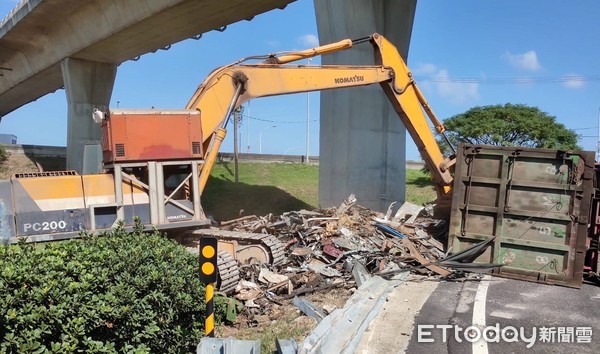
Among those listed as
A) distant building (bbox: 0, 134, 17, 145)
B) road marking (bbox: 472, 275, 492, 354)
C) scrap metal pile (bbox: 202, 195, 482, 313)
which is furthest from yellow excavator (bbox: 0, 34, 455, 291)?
distant building (bbox: 0, 134, 17, 145)

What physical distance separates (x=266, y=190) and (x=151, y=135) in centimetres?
1685

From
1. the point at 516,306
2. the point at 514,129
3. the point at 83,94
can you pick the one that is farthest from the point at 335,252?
the point at 514,129

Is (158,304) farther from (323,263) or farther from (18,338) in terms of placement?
(323,263)

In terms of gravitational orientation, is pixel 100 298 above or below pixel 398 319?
above

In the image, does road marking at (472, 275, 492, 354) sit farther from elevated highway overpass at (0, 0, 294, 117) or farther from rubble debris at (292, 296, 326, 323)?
elevated highway overpass at (0, 0, 294, 117)

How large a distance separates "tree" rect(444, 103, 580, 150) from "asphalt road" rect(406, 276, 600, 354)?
27.9m

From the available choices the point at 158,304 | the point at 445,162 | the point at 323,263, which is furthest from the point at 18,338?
the point at 445,162

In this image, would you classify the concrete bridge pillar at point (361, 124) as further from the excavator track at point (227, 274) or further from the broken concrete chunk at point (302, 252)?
the excavator track at point (227, 274)

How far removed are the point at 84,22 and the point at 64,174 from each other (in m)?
18.5

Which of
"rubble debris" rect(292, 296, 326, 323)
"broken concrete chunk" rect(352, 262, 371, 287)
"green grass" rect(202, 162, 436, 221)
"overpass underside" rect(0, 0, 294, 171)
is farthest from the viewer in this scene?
"green grass" rect(202, 162, 436, 221)

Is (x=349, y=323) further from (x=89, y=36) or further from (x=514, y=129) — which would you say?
(x=514, y=129)

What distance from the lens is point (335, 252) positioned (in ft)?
33.1

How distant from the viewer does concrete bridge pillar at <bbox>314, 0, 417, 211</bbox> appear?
56.8 feet

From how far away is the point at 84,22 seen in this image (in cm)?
2402
